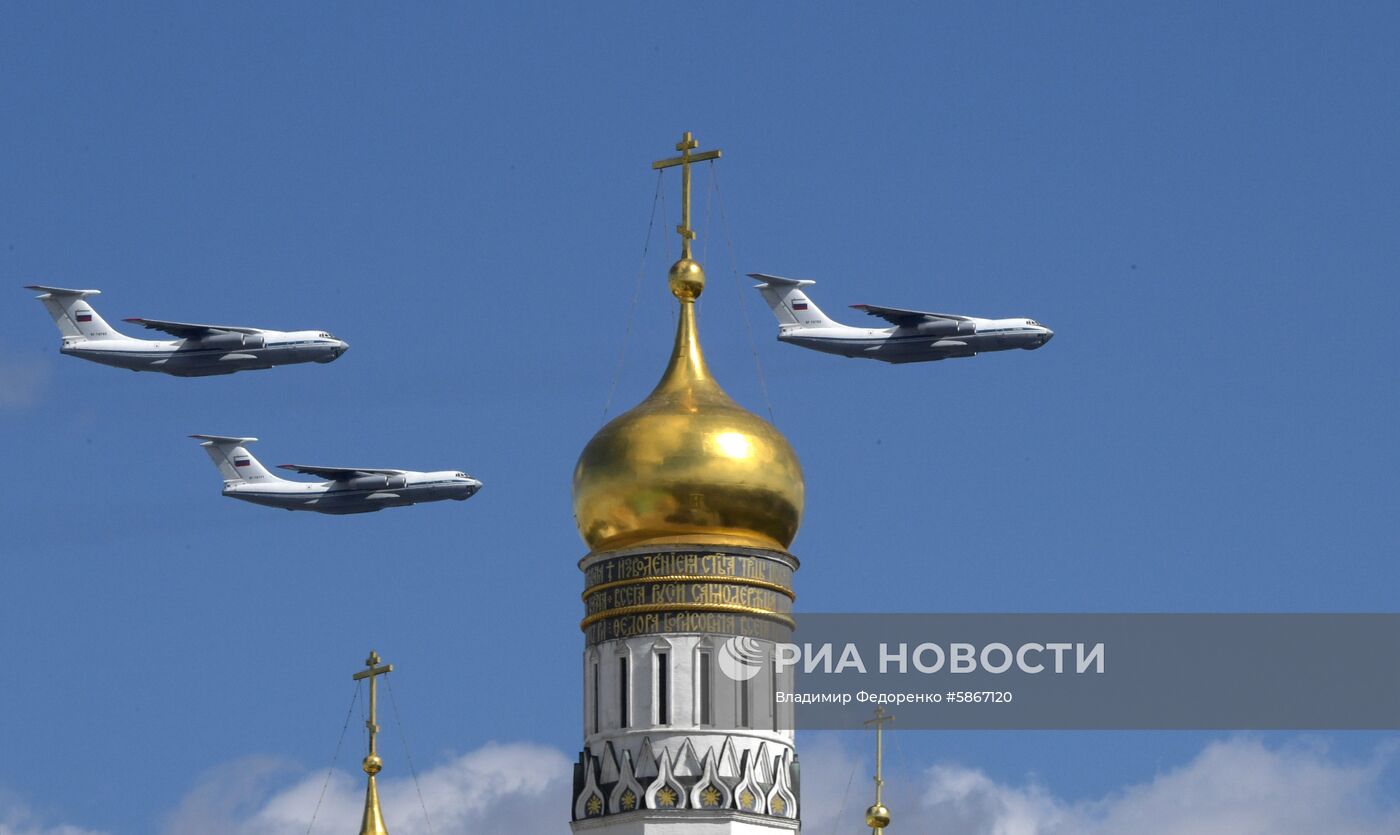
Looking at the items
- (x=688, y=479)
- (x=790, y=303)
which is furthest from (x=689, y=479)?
(x=790, y=303)

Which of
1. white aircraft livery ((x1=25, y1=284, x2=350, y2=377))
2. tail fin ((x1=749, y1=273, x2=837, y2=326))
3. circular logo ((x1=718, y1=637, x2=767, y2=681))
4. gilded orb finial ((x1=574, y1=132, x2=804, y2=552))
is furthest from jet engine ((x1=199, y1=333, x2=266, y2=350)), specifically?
circular logo ((x1=718, y1=637, x2=767, y2=681))

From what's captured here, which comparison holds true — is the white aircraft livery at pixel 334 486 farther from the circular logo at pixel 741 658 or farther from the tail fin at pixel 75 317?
the circular logo at pixel 741 658

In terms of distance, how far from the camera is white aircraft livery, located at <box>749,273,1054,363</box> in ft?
300

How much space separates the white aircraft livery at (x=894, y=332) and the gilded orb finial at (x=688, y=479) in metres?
30.1

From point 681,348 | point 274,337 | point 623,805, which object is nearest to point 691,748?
point 623,805

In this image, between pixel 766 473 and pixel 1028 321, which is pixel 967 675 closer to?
pixel 766 473

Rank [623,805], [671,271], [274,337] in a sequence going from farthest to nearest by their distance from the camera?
[274,337]
[671,271]
[623,805]

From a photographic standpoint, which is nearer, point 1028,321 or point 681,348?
point 681,348

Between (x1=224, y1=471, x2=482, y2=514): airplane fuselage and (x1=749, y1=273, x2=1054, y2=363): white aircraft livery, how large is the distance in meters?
8.01

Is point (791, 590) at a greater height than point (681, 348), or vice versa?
point (681, 348)

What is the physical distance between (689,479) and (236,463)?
34078 millimetres

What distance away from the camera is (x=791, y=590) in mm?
60875

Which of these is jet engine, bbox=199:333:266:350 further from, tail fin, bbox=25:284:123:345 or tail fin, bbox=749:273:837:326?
tail fin, bbox=749:273:837:326

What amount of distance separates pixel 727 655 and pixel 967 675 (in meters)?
6.23
